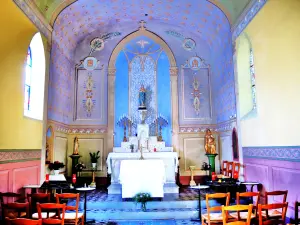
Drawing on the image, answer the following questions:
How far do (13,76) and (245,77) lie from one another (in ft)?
18.9

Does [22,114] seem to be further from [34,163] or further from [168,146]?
[168,146]

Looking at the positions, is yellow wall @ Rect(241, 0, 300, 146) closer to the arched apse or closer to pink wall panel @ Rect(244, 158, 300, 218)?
pink wall panel @ Rect(244, 158, 300, 218)

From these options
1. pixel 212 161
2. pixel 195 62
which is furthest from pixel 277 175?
pixel 195 62

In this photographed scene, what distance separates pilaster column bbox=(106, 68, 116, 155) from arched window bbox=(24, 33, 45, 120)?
3.11 metres

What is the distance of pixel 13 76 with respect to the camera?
580 cm

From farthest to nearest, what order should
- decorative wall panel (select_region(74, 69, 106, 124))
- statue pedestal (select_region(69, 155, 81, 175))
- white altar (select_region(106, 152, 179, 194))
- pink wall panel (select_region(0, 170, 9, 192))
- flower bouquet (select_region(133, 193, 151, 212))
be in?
decorative wall panel (select_region(74, 69, 106, 124)) → statue pedestal (select_region(69, 155, 81, 175)) → white altar (select_region(106, 152, 179, 194)) → flower bouquet (select_region(133, 193, 151, 212)) → pink wall panel (select_region(0, 170, 9, 192))

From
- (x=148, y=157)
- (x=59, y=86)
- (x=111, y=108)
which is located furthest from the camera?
(x=111, y=108)

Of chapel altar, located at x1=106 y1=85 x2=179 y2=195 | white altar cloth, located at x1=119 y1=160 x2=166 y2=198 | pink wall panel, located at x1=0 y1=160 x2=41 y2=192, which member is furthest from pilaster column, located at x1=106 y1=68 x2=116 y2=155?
pink wall panel, located at x1=0 y1=160 x2=41 y2=192

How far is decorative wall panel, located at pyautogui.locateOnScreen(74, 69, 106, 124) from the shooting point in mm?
10281

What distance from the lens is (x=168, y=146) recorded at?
10156 millimetres

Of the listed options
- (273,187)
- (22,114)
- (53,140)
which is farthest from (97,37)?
(273,187)

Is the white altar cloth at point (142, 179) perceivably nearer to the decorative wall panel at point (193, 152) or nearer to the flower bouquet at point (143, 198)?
the flower bouquet at point (143, 198)

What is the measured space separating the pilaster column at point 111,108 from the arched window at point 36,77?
311 centimetres

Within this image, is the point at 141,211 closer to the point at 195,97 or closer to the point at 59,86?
the point at 59,86
